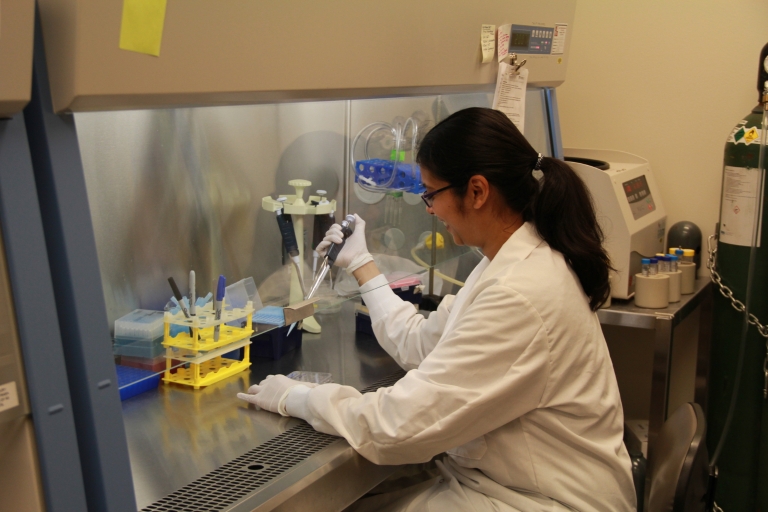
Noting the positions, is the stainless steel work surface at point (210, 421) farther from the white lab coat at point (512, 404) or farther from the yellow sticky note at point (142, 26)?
the yellow sticky note at point (142, 26)

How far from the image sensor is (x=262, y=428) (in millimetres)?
1347

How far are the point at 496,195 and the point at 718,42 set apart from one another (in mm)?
1410

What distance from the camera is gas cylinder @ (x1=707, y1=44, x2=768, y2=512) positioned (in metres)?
2.10

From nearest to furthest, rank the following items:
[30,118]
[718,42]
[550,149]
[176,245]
→ [30,118] < [176,245] < [550,149] < [718,42]

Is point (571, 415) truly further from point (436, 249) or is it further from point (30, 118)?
point (30, 118)

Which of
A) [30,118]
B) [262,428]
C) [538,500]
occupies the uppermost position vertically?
[30,118]

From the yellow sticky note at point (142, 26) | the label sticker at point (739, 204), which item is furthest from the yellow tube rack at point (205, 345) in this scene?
the label sticker at point (739, 204)

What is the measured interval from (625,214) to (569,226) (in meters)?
0.88

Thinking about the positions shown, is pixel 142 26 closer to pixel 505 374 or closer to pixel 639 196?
pixel 505 374

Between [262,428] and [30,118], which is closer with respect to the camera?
[30,118]

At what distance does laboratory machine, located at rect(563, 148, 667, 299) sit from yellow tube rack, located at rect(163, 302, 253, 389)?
1118mm

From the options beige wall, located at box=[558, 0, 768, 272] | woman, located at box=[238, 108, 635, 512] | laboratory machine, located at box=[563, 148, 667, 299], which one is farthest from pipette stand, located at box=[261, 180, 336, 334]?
beige wall, located at box=[558, 0, 768, 272]

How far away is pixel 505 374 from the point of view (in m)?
1.23

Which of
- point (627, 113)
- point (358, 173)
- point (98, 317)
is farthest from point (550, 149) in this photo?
point (98, 317)
